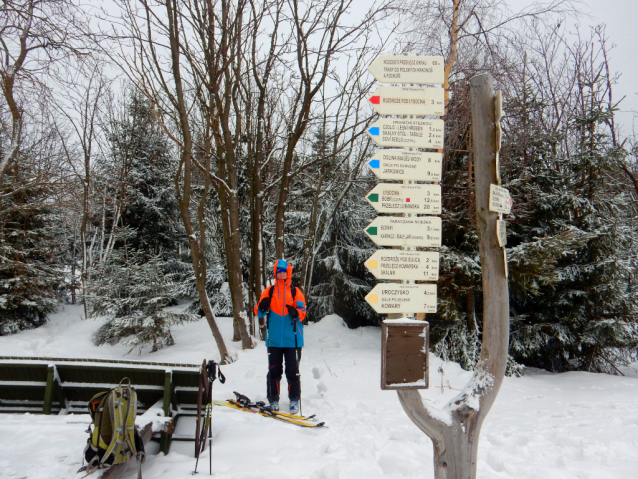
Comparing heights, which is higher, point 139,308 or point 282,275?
point 282,275

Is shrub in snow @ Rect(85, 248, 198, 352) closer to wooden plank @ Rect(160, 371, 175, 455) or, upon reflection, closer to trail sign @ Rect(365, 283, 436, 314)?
wooden plank @ Rect(160, 371, 175, 455)

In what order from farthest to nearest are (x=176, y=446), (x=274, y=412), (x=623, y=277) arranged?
(x=623, y=277) < (x=274, y=412) < (x=176, y=446)

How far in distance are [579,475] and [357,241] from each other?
Answer: 1010cm

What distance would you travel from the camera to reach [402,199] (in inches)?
104

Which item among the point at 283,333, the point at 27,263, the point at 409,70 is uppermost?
the point at 409,70

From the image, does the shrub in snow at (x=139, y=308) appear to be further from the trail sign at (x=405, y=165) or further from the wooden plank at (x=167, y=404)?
the trail sign at (x=405, y=165)

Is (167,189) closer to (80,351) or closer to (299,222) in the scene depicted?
(299,222)

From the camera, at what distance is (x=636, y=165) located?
14.8m

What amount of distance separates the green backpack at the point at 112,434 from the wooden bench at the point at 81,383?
1.12 metres

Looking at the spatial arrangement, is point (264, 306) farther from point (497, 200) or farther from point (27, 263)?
point (27, 263)

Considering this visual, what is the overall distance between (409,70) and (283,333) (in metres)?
3.87

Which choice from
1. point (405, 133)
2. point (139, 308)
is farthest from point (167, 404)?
point (139, 308)

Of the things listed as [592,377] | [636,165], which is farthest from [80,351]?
[636,165]

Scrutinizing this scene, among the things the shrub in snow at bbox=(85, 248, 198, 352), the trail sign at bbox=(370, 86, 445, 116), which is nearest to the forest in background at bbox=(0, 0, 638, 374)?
the shrub in snow at bbox=(85, 248, 198, 352)
